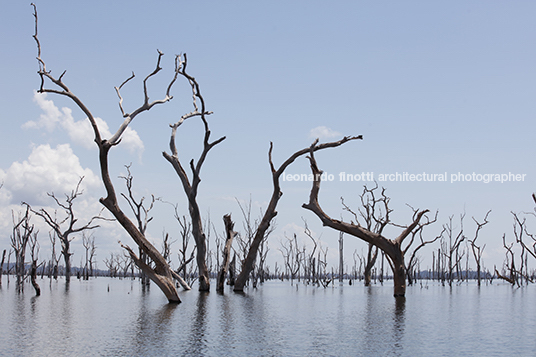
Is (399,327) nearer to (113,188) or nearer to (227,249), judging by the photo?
(113,188)

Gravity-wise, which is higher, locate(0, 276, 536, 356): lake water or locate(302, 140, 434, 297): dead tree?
locate(302, 140, 434, 297): dead tree

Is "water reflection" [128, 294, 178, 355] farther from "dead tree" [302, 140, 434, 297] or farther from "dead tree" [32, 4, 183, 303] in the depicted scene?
"dead tree" [302, 140, 434, 297]

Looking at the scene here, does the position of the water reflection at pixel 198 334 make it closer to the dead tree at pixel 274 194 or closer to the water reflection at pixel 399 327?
the water reflection at pixel 399 327

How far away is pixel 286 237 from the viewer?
50469mm

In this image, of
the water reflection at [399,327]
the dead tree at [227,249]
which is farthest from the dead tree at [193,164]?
the water reflection at [399,327]

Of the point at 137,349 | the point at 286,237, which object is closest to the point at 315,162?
the point at 137,349

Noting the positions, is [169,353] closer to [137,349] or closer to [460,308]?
[137,349]

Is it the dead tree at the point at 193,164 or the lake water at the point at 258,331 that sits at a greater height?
the dead tree at the point at 193,164

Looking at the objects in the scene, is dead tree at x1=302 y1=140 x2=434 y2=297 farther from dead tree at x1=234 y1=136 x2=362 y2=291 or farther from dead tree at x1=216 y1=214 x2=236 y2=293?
dead tree at x1=216 y1=214 x2=236 y2=293

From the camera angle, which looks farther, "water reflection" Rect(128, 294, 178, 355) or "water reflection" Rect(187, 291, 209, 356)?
"water reflection" Rect(128, 294, 178, 355)

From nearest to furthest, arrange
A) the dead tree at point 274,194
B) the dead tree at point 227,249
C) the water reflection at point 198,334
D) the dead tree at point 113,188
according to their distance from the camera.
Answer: the water reflection at point 198,334 < the dead tree at point 113,188 < the dead tree at point 274,194 < the dead tree at point 227,249

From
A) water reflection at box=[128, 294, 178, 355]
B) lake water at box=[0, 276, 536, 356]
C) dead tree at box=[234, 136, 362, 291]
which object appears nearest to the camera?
lake water at box=[0, 276, 536, 356]

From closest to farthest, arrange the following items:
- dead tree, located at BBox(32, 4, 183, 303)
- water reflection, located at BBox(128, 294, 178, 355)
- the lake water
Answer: the lake water < water reflection, located at BBox(128, 294, 178, 355) < dead tree, located at BBox(32, 4, 183, 303)

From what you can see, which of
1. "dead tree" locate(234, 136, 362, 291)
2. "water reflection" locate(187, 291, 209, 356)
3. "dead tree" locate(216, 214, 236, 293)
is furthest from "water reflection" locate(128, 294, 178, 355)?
"dead tree" locate(216, 214, 236, 293)
